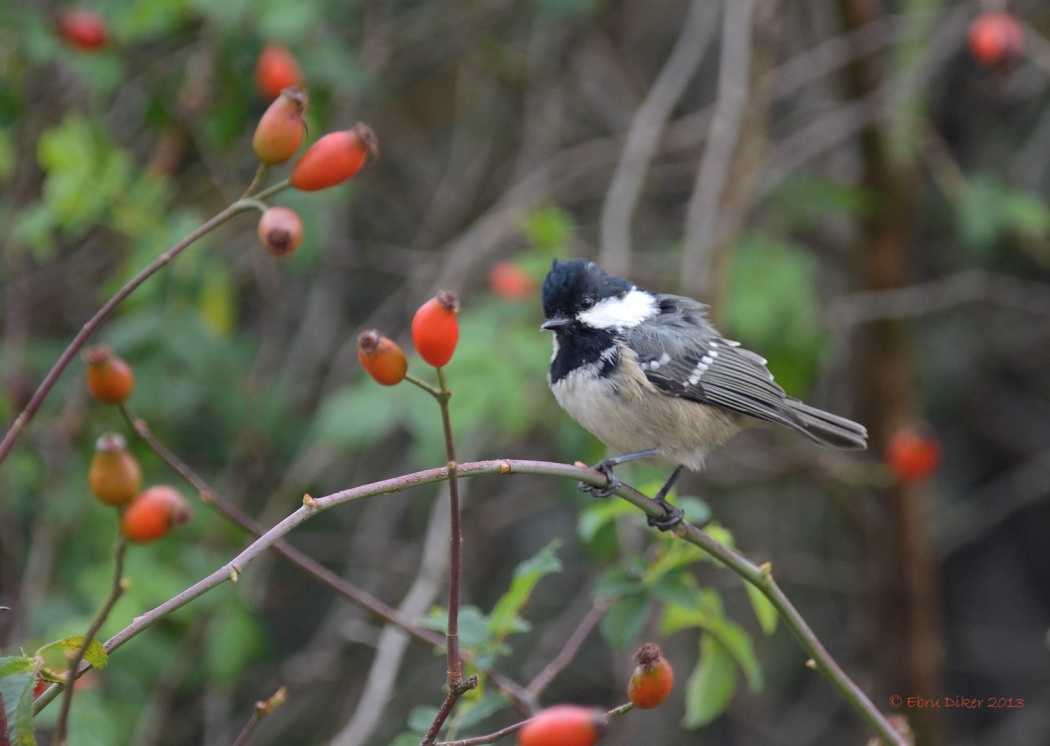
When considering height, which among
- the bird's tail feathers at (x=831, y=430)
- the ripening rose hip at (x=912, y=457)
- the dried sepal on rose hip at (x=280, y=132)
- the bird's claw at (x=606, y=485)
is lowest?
the bird's claw at (x=606, y=485)

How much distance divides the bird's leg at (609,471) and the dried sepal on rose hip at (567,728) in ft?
2.53

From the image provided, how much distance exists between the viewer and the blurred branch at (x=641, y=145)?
3773 mm

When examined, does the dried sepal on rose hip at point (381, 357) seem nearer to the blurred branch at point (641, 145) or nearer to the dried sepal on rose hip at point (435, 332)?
the dried sepal on rose hip at point (435, 332)

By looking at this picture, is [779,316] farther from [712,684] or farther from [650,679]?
[650,679]

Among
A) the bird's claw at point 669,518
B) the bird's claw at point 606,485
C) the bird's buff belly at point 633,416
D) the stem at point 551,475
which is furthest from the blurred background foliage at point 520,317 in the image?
the stem at point 551,475

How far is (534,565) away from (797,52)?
13.1ft

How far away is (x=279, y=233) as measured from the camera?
5.29ft

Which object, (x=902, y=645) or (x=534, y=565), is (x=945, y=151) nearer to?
(x=902, y=645)

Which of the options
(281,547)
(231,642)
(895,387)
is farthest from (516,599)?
(895,387)

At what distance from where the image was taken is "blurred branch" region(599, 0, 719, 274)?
12.4 ft

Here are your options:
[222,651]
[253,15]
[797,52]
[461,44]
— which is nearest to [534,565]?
[222,651]

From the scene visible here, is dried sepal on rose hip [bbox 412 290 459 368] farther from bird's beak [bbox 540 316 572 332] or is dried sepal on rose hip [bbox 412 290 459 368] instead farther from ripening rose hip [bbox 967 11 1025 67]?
ripening rose hip [bbox 967 11 1025 67]

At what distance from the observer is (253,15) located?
343cm

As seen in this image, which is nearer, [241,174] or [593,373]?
[593,373]
